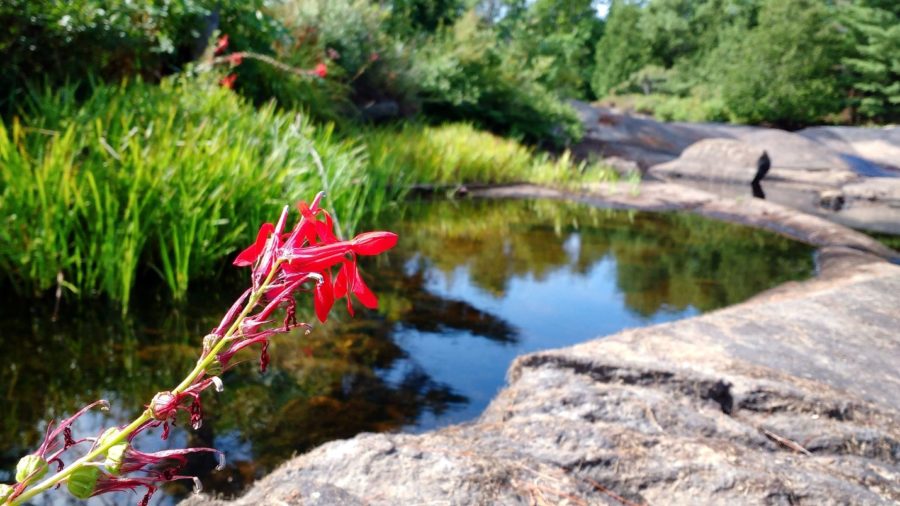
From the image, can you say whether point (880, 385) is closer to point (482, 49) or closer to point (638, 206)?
point (638, 206)

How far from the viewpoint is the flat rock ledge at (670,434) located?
4.40 ft

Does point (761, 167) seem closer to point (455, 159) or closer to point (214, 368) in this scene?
point (455, 159)

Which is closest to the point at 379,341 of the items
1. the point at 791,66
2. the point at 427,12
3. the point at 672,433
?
the point at 672,433

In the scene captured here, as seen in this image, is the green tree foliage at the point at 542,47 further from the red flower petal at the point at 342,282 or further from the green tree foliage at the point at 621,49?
the red flower petal at the point at 342,282

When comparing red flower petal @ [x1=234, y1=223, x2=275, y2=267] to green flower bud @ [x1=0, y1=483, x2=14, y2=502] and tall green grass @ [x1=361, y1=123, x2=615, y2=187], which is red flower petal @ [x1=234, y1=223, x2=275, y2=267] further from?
tall green grass @ [x1=361, y1=123, x2=615, y2=187]

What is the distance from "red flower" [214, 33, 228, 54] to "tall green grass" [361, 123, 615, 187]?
4.72ft

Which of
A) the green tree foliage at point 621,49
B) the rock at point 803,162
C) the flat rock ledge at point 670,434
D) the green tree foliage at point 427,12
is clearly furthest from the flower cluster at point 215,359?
the green tree foliage at point 621,49

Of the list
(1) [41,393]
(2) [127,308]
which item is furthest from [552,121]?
(1) [41,393]

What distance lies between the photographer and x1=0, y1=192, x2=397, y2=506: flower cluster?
1.65 ft

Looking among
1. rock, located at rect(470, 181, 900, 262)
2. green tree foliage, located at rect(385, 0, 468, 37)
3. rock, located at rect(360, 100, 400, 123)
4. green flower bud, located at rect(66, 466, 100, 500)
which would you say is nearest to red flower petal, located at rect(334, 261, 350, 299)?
green flower bud, located at rect(66, 466, 100, 500)

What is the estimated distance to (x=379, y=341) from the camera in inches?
113

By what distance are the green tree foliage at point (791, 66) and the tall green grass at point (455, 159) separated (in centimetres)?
1403

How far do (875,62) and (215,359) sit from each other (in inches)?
1010

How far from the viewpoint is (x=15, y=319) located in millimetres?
2643
